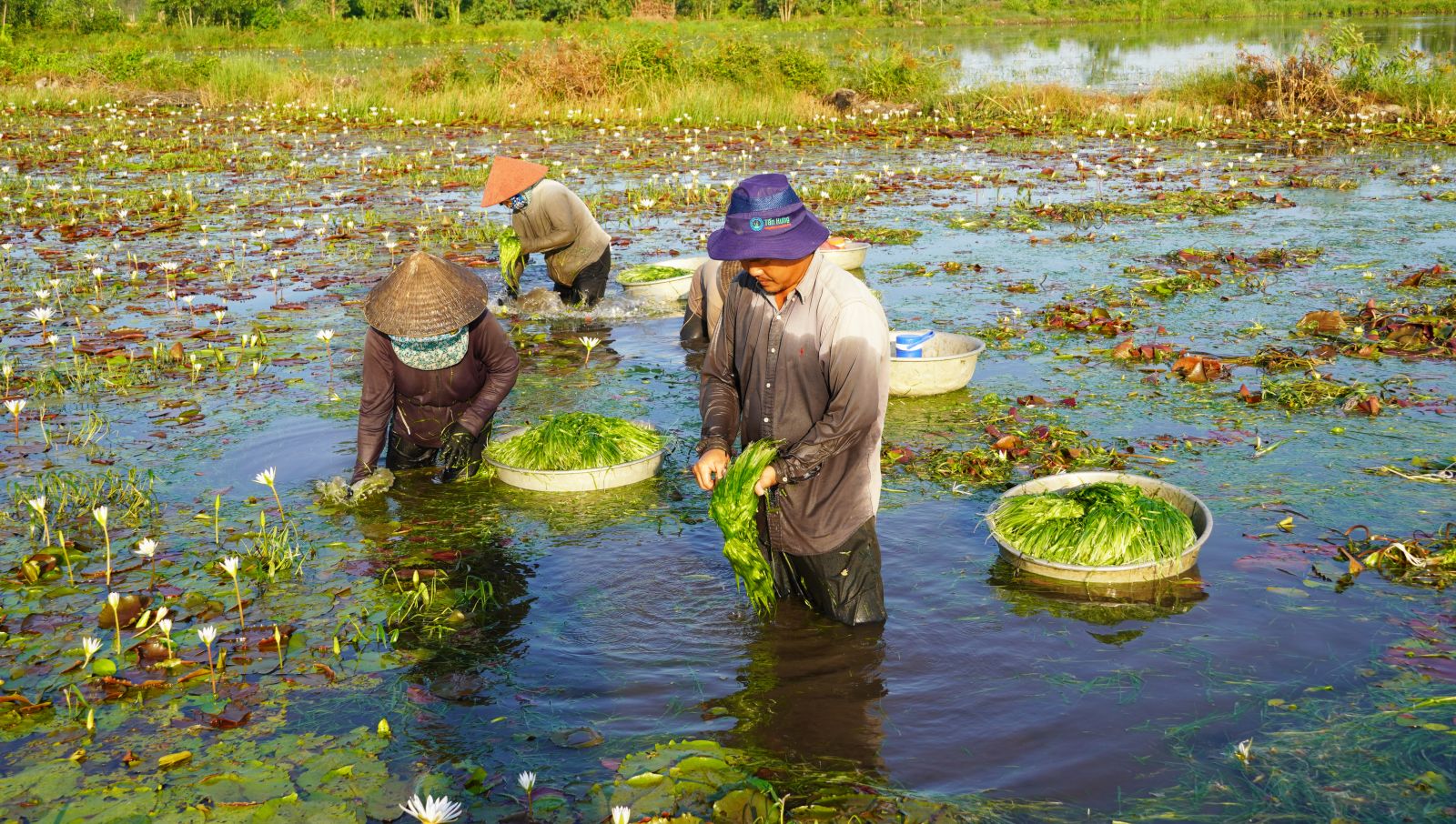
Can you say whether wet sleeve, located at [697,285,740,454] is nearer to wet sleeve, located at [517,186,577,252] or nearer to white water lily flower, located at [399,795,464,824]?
white water lily flower, located at [399,795,464,824]

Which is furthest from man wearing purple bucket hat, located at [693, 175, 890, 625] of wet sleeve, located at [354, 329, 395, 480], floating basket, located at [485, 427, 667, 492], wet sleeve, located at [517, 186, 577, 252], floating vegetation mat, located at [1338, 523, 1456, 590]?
wet sleeve, located at [517, 186, 577, 252]

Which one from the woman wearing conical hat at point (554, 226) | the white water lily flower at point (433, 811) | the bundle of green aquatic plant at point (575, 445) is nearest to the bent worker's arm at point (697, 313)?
the bundle of green aquatic plant at point (575, 445)

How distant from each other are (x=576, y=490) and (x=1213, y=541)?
323 centimetres

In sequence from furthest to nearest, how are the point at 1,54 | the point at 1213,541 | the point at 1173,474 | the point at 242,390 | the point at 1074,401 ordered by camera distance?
the point at 1,54, the point at 242,390, the point at 1074,401, the point at 1173,474, the point at 1213,541

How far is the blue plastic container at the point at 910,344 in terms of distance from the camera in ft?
24.6

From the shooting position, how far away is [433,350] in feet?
20.0

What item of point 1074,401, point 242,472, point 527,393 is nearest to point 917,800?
point 1074,401

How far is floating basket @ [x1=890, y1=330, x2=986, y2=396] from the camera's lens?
7.42 meters

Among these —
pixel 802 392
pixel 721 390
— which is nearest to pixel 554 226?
pixel 721 390

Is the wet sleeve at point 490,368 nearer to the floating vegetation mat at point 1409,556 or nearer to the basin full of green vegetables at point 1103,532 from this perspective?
the basin full of green vegetables at point 1103,532

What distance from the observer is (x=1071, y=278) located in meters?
11.0

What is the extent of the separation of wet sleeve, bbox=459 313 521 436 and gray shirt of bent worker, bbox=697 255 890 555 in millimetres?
2052

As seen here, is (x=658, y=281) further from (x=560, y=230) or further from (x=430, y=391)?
(x=430, y=391)

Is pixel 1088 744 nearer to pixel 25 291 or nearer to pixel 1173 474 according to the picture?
pixel 1173 474
